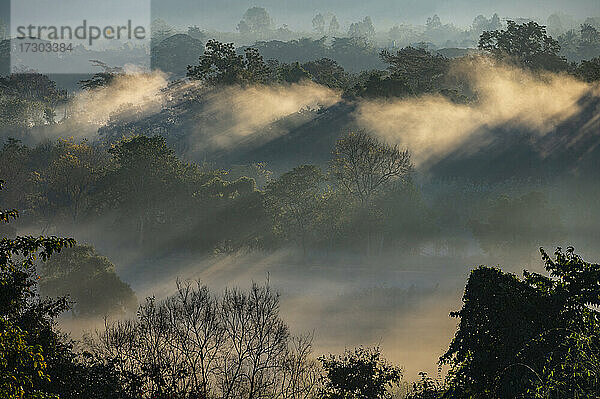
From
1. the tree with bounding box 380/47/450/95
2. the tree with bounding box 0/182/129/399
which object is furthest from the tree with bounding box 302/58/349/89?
the tree with bounding box 0/182/129/399

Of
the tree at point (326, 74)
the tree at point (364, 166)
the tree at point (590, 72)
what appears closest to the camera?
the tree at point (364, 166)

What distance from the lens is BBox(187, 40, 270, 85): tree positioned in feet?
389

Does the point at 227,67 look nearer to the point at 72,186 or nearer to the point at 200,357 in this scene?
the point at 72,186

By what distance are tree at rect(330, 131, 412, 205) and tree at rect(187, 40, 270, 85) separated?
44869 millimetres

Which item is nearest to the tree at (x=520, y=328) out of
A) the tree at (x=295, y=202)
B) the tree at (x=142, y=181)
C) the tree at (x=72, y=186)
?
the tree at (x=295, y=202)

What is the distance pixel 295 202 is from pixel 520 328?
53.9 m

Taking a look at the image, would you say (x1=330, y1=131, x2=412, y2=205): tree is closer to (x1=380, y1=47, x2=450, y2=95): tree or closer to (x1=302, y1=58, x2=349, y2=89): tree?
(x1=380, y1=47, x2=450, y2=95): tree

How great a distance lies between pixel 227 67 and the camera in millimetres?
120375

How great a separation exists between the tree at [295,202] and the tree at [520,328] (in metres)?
50.6

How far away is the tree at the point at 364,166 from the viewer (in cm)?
7988

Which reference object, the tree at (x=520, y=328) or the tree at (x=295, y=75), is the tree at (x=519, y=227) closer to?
the tree at (x=520, y=328)

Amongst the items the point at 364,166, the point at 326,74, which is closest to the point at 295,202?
the point at 364,166

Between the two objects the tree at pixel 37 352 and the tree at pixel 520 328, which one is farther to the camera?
the tree at pixel 520 328

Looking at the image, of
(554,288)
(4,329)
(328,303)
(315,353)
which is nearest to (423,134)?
(328,303)
